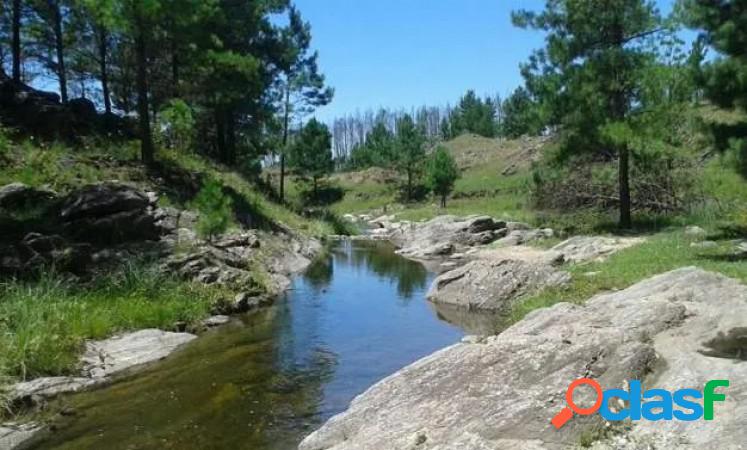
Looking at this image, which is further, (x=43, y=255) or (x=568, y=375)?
(x=43, y=255)

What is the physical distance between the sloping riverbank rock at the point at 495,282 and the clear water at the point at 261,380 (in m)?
0.84

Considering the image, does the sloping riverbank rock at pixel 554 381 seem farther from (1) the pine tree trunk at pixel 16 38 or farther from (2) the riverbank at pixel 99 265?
(1) the pine tree trunk at pixel 16 38

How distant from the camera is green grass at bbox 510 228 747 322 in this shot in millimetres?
13141

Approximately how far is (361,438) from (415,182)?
8496cm

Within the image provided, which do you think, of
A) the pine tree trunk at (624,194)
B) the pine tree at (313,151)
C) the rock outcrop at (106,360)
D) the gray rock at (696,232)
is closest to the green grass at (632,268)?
the gray rock at (696,232)

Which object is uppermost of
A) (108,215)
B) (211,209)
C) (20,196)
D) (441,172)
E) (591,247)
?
(441,172)

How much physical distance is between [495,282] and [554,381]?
1074 cm

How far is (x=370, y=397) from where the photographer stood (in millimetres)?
8414

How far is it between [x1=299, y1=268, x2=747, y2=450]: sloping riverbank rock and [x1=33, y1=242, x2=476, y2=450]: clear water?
1720mm

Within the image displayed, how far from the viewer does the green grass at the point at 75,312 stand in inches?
415

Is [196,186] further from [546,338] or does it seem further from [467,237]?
[546,338]

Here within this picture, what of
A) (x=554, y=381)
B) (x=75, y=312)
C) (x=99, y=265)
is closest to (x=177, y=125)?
(x=99, y=265)

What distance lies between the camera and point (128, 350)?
40.4 ft

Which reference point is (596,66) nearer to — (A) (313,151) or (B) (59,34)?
(B) (59,34)
